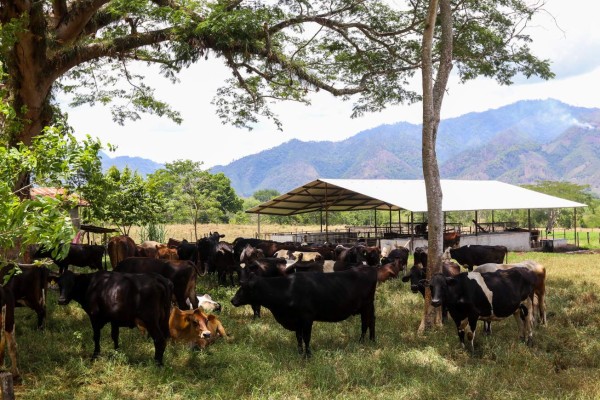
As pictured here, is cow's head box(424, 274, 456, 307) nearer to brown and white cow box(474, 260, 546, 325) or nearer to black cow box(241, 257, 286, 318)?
brown and white cow box(474, 260, 546, 325)

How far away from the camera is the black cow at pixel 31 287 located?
920 centimetres

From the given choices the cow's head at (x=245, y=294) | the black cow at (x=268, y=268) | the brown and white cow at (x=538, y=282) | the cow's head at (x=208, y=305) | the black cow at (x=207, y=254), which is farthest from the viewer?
the black cow at (x=207, y=254)

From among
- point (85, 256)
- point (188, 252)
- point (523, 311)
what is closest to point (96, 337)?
point (523, 311)

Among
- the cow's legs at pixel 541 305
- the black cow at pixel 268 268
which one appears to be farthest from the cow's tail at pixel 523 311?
the black cow at pixel 268 268

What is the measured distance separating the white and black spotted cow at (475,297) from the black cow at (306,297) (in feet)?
4.23

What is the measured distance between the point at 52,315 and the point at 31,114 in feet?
18.3

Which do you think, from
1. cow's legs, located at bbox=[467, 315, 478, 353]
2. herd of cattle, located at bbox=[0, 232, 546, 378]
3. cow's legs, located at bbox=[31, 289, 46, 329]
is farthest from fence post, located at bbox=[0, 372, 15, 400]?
cow's legs, located at bbox=[467, 315, 478, 353]

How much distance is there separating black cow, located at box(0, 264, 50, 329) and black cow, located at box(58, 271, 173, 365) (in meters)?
1.53

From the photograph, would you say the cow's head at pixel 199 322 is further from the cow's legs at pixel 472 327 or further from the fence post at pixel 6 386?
the cow's legs at pixel 472 327

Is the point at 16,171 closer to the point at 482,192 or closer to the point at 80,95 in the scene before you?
the point at 80,95

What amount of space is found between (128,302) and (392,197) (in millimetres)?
19666

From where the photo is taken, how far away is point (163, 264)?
421 inches

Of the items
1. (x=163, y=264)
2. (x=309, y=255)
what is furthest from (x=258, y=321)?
(x=309, y=255)

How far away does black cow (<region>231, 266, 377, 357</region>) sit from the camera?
833 cm
